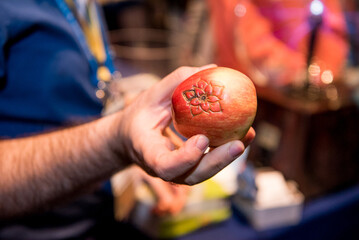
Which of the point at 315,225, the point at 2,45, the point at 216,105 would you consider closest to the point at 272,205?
the point at 315,225

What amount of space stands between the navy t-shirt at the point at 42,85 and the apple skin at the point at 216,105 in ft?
1.48

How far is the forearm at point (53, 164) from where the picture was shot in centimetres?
71

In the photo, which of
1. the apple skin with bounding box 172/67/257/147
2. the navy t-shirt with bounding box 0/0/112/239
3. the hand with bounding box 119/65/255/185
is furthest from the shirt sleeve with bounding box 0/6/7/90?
the apple skin with bounding box 172/67/257/147

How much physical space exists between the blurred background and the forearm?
422 mm

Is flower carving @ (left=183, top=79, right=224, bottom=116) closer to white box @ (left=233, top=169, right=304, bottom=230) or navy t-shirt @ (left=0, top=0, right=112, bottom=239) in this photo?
navy t-shirt @ (left=0, top=0, right=112, bottom=239)

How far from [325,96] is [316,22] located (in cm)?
30

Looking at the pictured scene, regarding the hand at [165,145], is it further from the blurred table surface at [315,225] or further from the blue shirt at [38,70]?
the blurred table surface at [315,225]

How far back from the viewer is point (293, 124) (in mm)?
1173

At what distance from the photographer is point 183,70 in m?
0.58

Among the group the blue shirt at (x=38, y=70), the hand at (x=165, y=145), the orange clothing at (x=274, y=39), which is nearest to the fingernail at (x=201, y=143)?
the hand at (x=165, y=145)

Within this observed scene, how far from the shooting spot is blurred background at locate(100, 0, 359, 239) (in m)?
1.11

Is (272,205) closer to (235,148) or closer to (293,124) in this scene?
(293,124)

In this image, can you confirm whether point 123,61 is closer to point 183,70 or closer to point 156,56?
point 156,56

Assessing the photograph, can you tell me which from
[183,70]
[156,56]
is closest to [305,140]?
[183,70]
